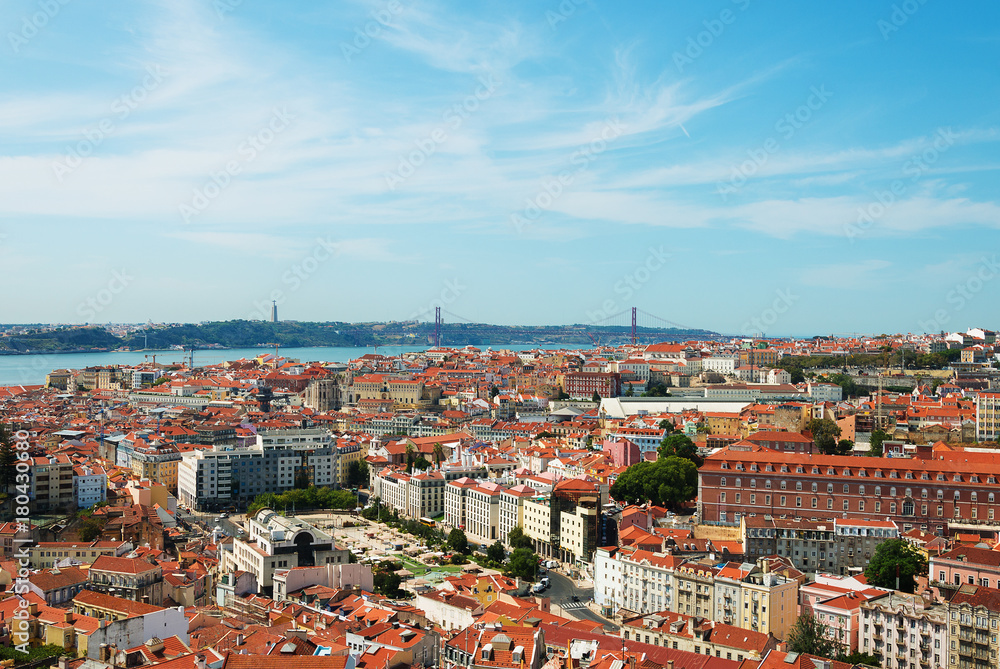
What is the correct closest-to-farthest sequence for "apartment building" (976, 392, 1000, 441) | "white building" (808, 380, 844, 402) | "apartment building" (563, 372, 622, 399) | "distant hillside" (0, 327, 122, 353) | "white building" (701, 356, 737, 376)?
"apartment building" (976, 392, 1000, 441), "white building" (808, 380, 844, 402), "apartment building" (563, 372, 622, 399), "white building" (701, 356, 737, 376), "distant hillside" (0, 327, 122, 353)

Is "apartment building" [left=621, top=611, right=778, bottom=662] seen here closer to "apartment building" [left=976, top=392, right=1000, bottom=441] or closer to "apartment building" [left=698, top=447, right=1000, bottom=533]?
"apartment building" [left=698, top=447, right=1000, bottom=533]

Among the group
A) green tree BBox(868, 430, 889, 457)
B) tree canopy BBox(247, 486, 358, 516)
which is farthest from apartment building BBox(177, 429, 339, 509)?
green tree BBox(868, 430, 889, 457)

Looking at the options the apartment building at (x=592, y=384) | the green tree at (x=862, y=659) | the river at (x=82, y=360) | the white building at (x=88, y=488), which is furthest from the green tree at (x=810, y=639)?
the river at (x=82, y=360)

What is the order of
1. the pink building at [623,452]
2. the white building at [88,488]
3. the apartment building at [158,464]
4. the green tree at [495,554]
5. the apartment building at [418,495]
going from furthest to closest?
the apartment building at [158,464] < the pink building at [623,452] < the apartment building at [418,495] < the white building at [88,488] < the green tree at [495,554]

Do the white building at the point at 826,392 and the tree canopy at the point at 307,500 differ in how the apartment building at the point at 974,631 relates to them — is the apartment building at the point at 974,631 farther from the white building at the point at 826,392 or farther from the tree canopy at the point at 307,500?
the white building at the point at 826,392

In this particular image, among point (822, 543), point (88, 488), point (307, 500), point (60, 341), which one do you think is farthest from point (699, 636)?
point (60, 341)

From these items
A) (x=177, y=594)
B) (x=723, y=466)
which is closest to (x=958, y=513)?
(x=723, y=466)
